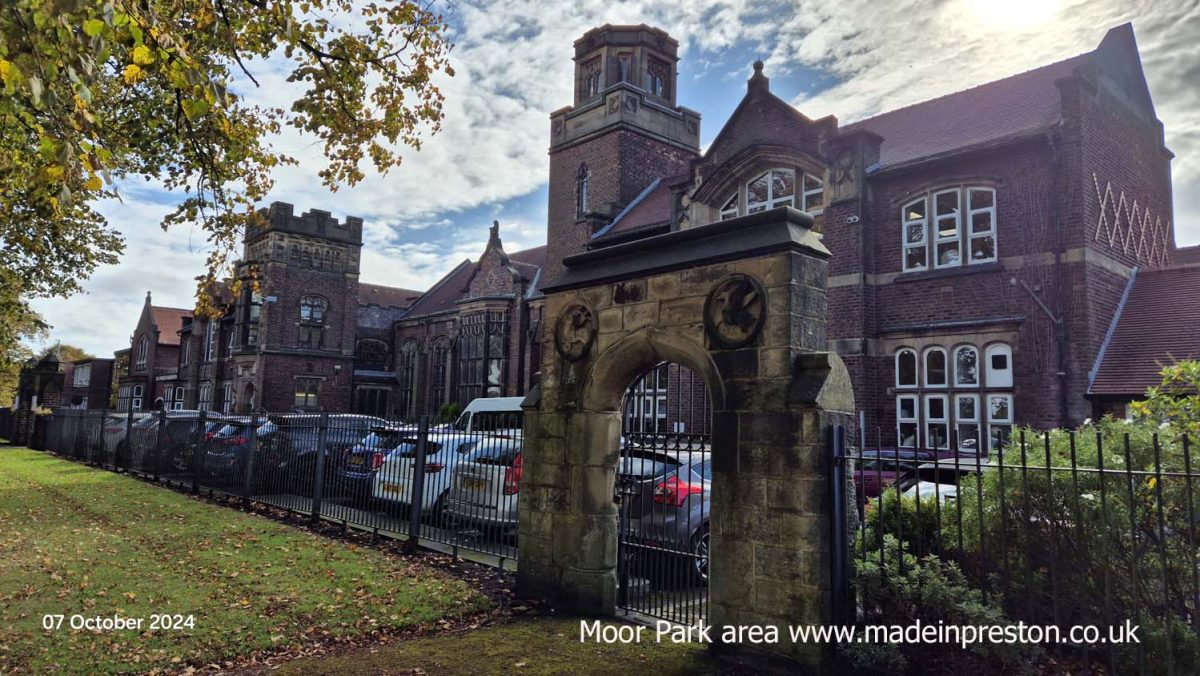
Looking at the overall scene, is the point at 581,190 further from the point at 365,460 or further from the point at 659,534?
the point at 659,534

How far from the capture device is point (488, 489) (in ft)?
31.0

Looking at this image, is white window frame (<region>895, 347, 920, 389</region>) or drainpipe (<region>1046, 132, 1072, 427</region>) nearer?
drainpipe (<region>1046, 132, 1072, 427</region>)

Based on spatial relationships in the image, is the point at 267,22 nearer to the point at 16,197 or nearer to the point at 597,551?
the point at 16,197

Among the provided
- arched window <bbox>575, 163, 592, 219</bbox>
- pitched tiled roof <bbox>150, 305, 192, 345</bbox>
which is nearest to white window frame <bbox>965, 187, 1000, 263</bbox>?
arched window <bbox>575, 163, 592, 219</bbox>

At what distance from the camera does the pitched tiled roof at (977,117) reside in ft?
57.6

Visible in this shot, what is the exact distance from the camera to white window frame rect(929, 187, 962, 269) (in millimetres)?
17672

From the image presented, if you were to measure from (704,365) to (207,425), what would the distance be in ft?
47.9

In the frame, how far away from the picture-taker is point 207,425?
55.6ft

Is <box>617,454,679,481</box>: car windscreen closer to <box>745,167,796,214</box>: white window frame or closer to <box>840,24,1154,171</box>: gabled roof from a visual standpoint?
<box>840,24,1154,171</box>: gabled roof

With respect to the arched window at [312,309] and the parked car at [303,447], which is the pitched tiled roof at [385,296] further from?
the parked car at [303,447]

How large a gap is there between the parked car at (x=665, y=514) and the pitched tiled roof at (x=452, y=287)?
30296mm

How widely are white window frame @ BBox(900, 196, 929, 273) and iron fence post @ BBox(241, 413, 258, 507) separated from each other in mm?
15186

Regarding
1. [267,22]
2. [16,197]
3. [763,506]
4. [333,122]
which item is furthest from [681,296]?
[16,197]

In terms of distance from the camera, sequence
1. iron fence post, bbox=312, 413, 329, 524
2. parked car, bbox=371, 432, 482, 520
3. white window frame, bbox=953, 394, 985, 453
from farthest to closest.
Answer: white window frame, bbox=953, 394, 985, 453, iron fence post, bbox=312, 413, 329, 524, parked car, bbox=371, 432, 482, 520
